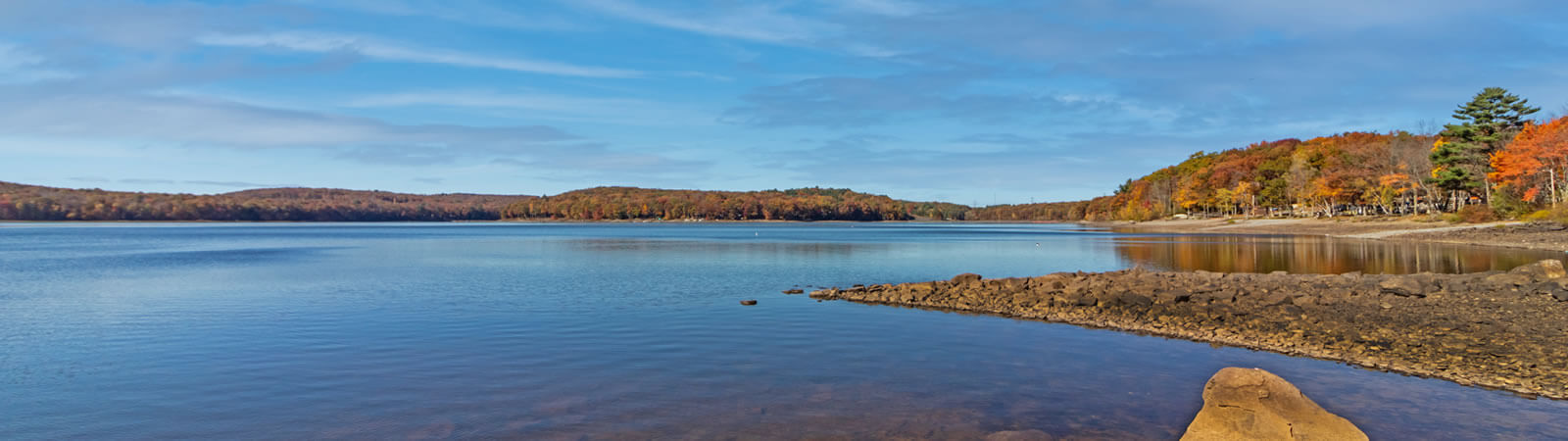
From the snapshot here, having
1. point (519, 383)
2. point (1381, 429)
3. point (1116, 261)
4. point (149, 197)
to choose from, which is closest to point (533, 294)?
point (519, 383)

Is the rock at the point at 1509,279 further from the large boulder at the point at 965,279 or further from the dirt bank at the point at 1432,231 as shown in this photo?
the dirt bank at the point at 1432,231

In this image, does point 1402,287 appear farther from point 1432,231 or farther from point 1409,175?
point 1409,175

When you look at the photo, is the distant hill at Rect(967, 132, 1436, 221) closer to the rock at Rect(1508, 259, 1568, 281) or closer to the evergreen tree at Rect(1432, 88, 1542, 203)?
the evergreen tree at Rect(1432, 88, 1542, 203)

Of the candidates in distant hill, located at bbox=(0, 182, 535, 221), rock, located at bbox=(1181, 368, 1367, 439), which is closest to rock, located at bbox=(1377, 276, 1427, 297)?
rock, located at bbox=(1181, 368, 1367, 439)

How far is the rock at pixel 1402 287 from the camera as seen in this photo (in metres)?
16.7

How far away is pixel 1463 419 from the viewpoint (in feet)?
27.8

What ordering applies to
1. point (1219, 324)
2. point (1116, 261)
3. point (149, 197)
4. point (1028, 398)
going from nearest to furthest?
point (1028, 398) < point (1219, 324) < point (1116, 261) < point (149, 197)

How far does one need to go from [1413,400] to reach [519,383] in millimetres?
10837

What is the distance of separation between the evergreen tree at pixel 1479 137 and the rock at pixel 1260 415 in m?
63.9

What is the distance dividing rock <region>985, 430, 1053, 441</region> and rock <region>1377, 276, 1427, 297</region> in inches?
532

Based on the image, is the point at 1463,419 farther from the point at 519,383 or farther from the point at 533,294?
the point at 533,294

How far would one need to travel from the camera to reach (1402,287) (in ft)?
55.5

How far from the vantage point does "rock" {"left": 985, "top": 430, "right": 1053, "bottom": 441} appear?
780 cm

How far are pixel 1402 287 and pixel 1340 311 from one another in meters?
2.96
